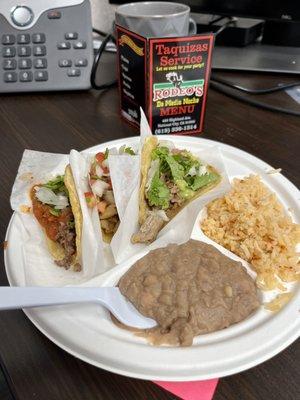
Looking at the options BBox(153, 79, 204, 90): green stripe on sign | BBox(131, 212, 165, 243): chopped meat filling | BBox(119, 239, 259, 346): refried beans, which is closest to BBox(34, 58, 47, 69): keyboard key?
BBox(153, 79, 204, 90): green stripe on sign

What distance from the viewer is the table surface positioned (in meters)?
0.49

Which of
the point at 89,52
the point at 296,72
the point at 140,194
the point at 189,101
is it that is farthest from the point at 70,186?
the point at 296,72

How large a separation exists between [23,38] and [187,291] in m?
0.96

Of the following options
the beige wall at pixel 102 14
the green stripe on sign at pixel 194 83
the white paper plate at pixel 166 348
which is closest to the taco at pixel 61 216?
the white paper plate at pixel 166 348

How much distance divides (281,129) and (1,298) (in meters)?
0.88

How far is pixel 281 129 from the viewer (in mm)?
1065

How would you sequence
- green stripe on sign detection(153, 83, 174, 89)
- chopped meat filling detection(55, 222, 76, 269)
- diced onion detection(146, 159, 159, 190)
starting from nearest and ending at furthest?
chopped meat filling detection(55, 222, 76, 269)
diced onion detection(146, 159, 159, 190)
green stripe on sign detection(153, 83, 174, 89)

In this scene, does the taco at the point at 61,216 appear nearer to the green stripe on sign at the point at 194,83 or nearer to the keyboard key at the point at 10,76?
the green stripe on sign at the point at 194,83

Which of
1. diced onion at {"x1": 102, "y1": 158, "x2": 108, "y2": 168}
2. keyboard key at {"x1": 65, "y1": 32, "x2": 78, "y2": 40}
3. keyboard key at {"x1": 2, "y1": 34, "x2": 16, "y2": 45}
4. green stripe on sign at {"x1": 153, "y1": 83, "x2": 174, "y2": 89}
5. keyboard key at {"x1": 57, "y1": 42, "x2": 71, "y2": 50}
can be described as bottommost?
diced onion at {"x1": 102, "y1": 158, "x2": 108, "y2": 168}

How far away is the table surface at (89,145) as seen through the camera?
494 millimetres

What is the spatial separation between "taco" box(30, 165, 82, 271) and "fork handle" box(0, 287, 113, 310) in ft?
0.48

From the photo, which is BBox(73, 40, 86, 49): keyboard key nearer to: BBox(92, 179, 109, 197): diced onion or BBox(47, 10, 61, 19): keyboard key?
BBox(47, 10, 61, 19): keyboard key

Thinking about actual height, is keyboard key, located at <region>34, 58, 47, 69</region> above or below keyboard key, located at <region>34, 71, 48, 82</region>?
A: above

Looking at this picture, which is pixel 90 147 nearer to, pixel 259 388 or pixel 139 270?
pixel 139 270
